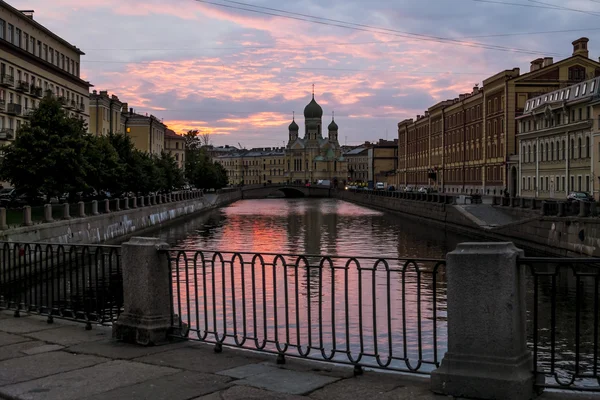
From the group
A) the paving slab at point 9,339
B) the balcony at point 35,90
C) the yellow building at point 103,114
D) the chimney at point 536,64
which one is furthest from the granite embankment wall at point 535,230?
the yellow building at point 103,114

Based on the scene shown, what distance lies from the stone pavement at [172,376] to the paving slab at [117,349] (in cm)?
1

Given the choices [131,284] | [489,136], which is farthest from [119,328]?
[489,136]

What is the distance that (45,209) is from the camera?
99.8 feet

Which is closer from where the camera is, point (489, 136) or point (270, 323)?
point (270, 323)

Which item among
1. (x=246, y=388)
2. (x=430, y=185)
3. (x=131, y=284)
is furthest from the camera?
(x=430, y=185)

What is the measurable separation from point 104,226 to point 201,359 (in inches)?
1336

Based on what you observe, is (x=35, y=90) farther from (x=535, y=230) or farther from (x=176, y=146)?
(x=176, y=146)

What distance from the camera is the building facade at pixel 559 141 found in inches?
2021

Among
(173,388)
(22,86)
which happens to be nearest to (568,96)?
(22,86)

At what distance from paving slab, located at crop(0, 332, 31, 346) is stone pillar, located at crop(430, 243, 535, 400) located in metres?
5.67

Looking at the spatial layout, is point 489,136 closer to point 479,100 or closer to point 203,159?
point 479,100

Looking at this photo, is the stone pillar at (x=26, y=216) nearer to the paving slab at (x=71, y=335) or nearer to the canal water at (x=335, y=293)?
the canal water at (x=335, y=293)

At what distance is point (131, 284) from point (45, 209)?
2382 centimetres

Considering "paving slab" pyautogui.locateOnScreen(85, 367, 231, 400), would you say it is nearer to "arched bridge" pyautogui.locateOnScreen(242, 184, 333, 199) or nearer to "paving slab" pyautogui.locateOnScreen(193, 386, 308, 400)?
"paving slab" pyautogui.locateOnScreen(193, 386, 308, 400)
